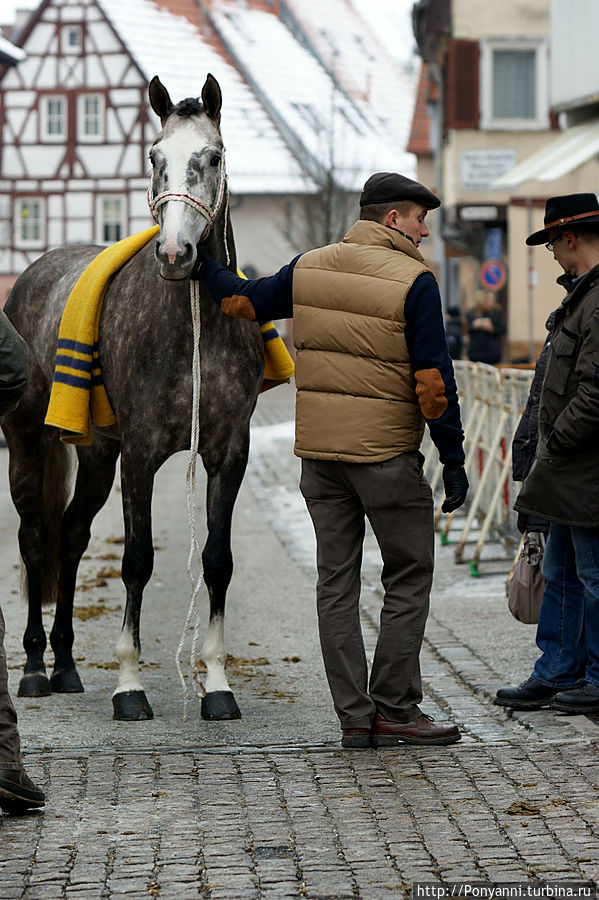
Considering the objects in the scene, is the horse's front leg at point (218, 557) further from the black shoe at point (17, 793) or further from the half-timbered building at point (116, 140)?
the half-timbered building at point (116, 140)

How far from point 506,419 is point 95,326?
15.1 feet

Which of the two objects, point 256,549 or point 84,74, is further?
point 84,74

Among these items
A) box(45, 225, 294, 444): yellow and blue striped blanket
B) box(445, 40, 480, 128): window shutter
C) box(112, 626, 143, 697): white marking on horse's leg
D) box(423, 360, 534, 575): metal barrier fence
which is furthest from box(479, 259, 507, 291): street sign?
box(112, 626, 143, 697): white marking on horse's leg

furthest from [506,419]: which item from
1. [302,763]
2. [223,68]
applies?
[223,68]

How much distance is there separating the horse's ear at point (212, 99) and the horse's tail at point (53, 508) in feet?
6.79

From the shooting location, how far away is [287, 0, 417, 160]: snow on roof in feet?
208

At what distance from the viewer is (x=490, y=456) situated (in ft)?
38.2

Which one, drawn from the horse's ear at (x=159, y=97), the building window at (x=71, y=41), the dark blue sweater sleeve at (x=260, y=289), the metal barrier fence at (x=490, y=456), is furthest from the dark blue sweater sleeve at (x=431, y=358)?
the building window at (x=71, y=41)

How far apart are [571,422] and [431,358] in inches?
27.4

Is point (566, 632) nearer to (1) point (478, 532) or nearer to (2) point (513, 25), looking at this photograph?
(1) point (478, 532)

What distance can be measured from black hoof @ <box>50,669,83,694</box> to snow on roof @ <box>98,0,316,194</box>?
4694cm

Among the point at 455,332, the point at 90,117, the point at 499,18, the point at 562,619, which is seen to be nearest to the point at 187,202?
the point at 562,619

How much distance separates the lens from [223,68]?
193ft

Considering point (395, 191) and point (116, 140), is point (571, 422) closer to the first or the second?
point (395, 191)
